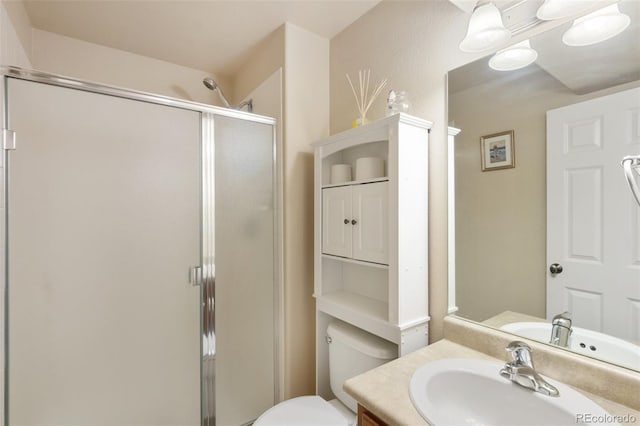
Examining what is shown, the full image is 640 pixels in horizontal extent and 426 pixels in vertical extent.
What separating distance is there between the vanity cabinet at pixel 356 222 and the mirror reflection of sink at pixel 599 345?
21.1 inches

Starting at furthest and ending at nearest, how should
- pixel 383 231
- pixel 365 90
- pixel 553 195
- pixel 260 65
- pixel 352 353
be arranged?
pixel 260 65 < pixel 365 90 < pixel 352 353 < pixel 383 231 < pixel 553 195

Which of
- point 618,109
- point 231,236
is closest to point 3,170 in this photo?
point 231,236

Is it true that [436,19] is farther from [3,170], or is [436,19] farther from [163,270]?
[3,170]

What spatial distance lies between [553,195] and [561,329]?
407 mm

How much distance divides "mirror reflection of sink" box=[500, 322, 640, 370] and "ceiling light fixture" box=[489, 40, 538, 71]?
0.85 m

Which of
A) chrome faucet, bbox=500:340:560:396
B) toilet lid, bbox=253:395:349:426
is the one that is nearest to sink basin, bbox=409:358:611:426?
chrome faucet, bbox=500:340:560:396

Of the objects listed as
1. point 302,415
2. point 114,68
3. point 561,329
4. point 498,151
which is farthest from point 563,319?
point 114,68

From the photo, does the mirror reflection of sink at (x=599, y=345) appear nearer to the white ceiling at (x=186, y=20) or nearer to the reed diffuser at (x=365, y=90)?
the reed diffuser at (x=365, y=90)

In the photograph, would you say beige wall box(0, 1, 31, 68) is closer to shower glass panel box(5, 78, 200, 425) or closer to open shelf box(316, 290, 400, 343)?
shower glass panel box(5, 78, 200, 425)

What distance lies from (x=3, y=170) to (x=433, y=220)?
1.71 m

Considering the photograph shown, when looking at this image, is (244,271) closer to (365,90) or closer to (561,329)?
(365,90)

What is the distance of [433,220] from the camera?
122cm

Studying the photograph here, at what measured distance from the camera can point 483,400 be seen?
Result: 0.82 m

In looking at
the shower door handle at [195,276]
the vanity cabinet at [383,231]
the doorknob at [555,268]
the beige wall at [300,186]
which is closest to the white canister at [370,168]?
the vanity cabinet at [383,231]
